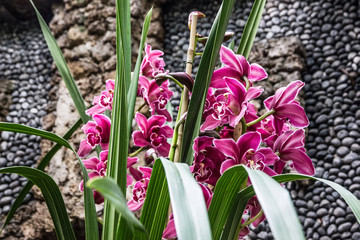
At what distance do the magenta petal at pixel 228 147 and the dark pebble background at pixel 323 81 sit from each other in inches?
62.9

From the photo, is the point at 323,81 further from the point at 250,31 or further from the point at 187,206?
the point at 187,206

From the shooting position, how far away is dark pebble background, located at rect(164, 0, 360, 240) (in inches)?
78.2

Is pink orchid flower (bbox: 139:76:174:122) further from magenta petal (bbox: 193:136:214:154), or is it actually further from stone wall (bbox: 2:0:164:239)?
stone wall (bbox: 2:0:164:239)

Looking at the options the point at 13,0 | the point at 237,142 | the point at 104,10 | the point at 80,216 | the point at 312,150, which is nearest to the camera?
the point at 237,142

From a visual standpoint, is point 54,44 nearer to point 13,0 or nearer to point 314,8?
point 314,8

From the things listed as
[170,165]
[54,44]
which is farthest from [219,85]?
[54,44]

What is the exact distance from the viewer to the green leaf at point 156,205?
17.6 inches

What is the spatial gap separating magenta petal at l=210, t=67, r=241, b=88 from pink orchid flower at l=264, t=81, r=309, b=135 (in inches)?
2.4

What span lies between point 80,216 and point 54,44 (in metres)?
1.43

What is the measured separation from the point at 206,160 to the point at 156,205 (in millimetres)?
92

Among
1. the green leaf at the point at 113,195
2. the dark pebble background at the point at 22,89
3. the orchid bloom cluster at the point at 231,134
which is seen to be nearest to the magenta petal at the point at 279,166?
the orchid bloom cluster at the point at 231,134

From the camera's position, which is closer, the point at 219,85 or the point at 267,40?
the point at 219,85

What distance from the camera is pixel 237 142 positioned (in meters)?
0.50

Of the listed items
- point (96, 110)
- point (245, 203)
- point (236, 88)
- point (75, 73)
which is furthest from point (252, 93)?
point (75, 73)
